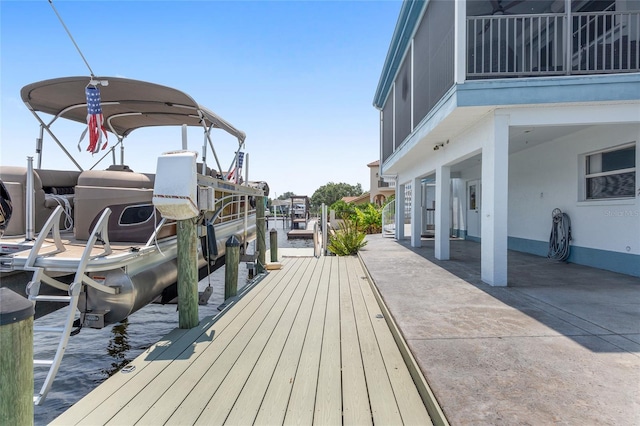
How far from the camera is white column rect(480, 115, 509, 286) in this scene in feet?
15.9

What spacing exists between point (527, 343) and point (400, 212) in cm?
959

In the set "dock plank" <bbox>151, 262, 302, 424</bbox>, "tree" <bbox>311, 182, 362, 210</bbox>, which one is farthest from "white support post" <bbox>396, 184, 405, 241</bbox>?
"tree" <bbox>311, 182, 362, 210</bbox>

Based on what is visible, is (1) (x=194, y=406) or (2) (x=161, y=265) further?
(2) (x=161, y=265)

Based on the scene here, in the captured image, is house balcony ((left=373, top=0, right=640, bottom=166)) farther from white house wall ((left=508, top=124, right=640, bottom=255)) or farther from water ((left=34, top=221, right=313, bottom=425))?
water ((left=34, top=221, right=313, bottom=425))

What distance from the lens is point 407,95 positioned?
912 cm

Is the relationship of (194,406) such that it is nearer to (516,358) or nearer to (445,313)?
(516,358)

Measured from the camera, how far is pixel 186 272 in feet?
12.5

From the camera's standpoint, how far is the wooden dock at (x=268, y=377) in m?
2.21

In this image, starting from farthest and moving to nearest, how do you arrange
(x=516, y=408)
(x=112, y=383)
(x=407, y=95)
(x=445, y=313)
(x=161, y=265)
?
(x=407, y=95) → (x=161, y=265) → (x=445, y=313) → (x=112, y=383) → (x=516, y=408)

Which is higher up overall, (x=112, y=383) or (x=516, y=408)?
(x=516, y=408)

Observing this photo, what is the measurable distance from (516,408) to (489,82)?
13.5 ft

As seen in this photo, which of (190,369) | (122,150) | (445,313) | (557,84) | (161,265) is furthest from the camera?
(122,150)

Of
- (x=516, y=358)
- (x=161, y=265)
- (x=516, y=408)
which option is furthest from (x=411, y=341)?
(x=161, y=265)

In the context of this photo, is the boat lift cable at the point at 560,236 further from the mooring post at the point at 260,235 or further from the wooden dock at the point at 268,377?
the mooring post at the point at 260,235
